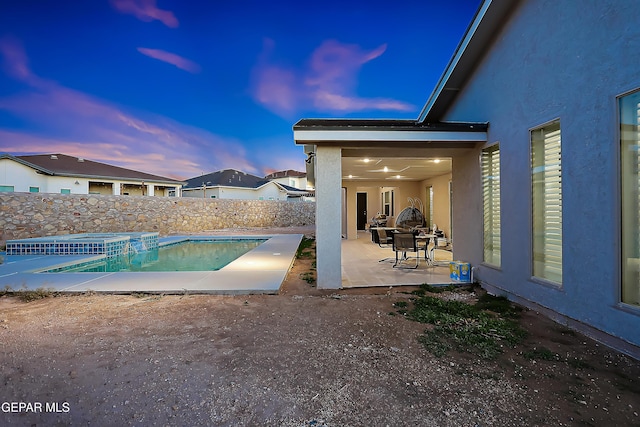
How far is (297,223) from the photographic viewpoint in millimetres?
29812

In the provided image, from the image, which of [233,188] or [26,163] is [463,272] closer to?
[26,163]

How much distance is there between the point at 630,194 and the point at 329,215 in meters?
4.36

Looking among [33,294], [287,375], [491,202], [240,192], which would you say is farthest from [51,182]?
[491,202]

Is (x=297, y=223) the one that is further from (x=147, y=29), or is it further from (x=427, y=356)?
(x=427, y=356)

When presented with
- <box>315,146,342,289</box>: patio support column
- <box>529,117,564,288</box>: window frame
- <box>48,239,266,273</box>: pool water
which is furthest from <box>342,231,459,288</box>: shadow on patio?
<box>48,239,266,273</box>: pool water

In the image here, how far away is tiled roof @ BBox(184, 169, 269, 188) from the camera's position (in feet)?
123

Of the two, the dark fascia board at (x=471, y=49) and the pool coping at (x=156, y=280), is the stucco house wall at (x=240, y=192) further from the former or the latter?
the dark fascia board at (x=471, y=49)

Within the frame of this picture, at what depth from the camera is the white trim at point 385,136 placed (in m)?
5.72

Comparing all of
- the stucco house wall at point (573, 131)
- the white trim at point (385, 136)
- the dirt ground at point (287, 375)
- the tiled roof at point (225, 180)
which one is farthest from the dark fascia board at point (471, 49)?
the tiled roof at point (225, 180)

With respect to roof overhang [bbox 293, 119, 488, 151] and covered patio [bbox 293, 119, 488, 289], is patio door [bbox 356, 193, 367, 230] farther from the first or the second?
roof overhang [bbox 293, 119, 488, 151]

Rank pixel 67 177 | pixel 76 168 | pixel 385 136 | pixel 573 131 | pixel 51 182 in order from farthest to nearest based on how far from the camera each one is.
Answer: pixel 76 168 < pixel 67 177 < pixel 51 182 < pixel 385 136 < pixel 573 131

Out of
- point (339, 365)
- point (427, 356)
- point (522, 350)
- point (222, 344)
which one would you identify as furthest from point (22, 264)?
point (522, 350)

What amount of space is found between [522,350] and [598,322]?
44.7 inches

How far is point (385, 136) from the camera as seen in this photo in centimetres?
593
